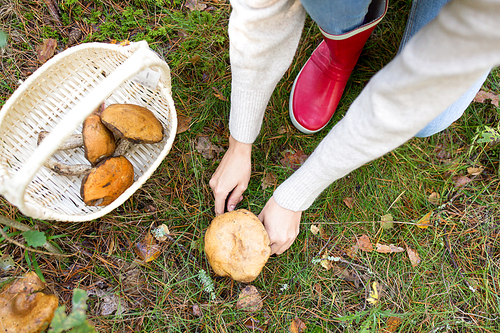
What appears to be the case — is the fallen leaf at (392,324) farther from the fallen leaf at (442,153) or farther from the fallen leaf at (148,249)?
the fallen leaf at (148,249)

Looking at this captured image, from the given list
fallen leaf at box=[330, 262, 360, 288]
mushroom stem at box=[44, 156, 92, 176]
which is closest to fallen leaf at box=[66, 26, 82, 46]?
mushroom stem at box=[44, 156, 92, 176]

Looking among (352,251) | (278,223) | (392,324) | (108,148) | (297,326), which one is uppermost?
(108,148)

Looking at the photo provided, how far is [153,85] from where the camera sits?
173 cm

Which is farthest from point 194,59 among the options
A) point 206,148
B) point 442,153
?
point 442,153

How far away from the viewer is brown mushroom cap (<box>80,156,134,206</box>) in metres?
1.73

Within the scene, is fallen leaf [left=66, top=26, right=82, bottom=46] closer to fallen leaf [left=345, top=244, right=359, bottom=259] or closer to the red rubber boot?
the red rubber boot

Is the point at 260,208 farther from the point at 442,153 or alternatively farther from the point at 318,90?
the point at 442,153

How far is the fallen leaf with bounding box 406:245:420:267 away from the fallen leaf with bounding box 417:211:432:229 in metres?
0.22

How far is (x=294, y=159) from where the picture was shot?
2508 millimetres

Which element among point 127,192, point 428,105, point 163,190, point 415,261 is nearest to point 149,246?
point 163,190

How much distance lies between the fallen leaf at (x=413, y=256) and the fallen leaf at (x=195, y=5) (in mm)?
2753

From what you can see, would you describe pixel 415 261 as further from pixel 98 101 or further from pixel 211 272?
pixel 98 101

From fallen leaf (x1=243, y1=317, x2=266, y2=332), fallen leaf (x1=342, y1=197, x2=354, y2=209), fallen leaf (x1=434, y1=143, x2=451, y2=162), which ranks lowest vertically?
fallen leaf (x1=243, y1=317, x2=266, y2=332)

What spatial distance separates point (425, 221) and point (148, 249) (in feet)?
7.60
